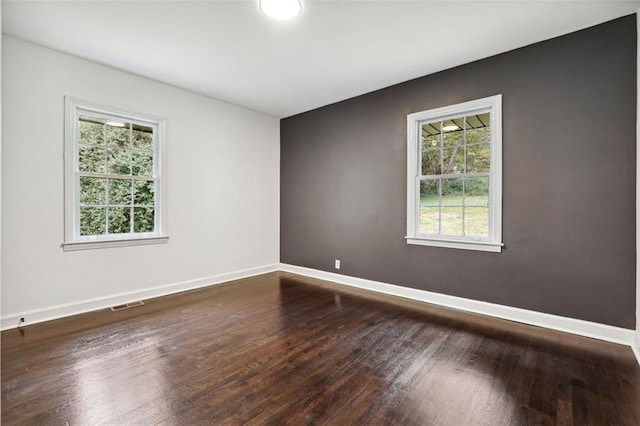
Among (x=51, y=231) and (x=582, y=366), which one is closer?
(x=582, y=366)

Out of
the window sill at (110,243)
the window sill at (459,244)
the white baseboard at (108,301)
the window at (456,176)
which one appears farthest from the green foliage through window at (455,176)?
the window sill at (110,243)

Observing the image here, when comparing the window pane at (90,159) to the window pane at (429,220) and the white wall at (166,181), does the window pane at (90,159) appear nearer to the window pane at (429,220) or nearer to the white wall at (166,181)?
the white wall at (166,181)

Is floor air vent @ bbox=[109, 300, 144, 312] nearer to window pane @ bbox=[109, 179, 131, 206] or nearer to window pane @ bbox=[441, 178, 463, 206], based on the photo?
window pane @ bbox=[109, 179, 131, 206]

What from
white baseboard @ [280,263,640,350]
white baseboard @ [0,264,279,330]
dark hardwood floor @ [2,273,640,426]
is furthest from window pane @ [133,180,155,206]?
white baseboard @ [280,263,640,350]

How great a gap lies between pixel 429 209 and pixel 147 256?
3.64 metres

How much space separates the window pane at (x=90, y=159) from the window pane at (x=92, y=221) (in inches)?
17.8

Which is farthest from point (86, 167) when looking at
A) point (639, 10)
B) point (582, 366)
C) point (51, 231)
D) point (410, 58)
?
point (639, 10)

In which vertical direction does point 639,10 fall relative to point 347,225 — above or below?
above

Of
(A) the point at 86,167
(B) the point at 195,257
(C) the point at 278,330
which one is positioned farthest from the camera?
(B) the point at 195,257

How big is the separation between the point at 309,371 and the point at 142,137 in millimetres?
3521

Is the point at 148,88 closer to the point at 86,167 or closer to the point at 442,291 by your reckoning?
the point at 86,167

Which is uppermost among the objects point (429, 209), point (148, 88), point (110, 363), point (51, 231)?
point (148, 88)

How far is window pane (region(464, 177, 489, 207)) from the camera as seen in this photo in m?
3.42

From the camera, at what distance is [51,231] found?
3189 millimetres
